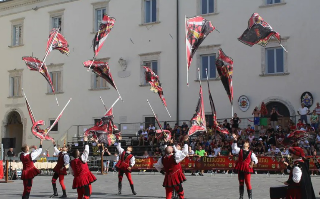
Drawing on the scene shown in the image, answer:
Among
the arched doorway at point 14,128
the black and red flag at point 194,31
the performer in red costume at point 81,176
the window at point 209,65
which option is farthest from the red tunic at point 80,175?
the arched doorway at point 14,128

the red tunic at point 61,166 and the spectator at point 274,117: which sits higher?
the spectator at point 274,117

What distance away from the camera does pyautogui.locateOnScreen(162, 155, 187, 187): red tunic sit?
12.6 m

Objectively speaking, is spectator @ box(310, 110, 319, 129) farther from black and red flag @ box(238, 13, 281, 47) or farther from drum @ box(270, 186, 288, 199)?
drum @ box(270, 186, 288, 199)

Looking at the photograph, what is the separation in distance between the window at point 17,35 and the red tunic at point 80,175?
27.6m

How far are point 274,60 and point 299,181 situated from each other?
1943 centimetres

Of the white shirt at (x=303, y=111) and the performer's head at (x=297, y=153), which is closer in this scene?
the performer's head at (x=297, y=153)

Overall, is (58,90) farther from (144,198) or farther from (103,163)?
(144,198)

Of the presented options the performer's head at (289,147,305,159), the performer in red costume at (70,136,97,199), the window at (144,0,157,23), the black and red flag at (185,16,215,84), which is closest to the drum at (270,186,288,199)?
the performer's head at (289,147,305,159)

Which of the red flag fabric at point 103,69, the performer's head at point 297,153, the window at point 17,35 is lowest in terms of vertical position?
the performer's head at point 297,153

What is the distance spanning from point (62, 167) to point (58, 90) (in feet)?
69.3

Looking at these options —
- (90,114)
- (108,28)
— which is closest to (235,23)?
(108,28)

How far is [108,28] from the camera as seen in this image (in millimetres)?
22438

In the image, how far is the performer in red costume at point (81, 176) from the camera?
12.7 meters

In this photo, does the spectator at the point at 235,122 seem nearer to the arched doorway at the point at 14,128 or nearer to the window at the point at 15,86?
the window at the point at 15,86
